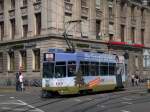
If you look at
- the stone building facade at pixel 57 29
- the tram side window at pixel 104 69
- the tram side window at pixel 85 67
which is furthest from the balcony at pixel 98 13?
the tram side window at pixel 85 67

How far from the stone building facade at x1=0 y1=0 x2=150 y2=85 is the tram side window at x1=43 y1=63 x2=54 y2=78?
18803 mm

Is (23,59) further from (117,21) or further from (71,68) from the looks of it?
(71,68)

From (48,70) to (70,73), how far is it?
148 centimetres

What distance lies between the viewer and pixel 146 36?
225 ft

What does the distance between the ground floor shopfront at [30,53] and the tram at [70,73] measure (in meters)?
16.6

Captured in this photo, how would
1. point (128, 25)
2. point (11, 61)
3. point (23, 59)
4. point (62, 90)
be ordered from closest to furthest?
point (62, 90) < point (23, 59) < point (11, 61) < point (128, 25)

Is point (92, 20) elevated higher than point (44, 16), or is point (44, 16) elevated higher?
point (92, 20)

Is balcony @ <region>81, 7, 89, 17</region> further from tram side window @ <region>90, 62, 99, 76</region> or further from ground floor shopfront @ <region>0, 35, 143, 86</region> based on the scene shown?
tram side window @ <region>90, 62, 99, 76</region>

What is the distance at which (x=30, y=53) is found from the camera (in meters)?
52.4

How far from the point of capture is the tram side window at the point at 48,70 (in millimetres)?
29803

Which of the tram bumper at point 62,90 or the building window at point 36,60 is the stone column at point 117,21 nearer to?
the building window at point 36,60

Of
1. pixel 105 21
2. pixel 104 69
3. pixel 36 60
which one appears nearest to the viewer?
pixel 104 69

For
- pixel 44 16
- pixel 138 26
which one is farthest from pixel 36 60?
pixel 138 26

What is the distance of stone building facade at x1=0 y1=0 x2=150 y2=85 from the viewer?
50.4 meters
